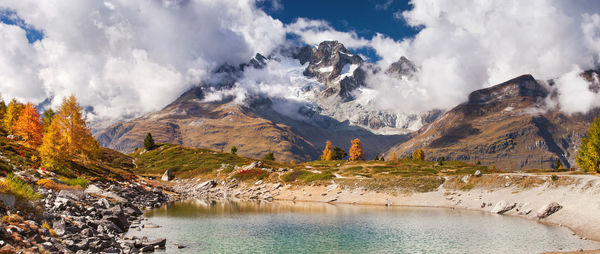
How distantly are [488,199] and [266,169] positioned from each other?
63.3m

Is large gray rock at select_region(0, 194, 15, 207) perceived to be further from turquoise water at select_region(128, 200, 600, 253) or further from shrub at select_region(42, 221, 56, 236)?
turquoise water at select_region(128, 200, 600, 253)

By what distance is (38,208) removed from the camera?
27.1 meters

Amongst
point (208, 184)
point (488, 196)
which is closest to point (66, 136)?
point (208, 184)

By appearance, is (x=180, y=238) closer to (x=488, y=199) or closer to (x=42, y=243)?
(x=42, y=243)

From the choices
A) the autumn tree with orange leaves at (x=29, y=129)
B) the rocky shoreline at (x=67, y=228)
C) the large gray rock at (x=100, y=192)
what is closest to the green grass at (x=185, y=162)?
the autumn tree with orange leaves at (x=29, y=129)

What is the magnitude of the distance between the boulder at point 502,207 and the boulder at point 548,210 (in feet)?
26.2

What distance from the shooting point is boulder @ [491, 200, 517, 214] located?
209ft

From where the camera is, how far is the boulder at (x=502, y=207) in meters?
63.8

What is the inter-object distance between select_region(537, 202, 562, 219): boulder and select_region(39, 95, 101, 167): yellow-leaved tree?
75.5 meters

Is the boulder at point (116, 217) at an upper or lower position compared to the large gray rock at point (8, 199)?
lower

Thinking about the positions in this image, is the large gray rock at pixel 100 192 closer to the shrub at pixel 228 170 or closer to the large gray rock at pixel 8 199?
the large gray rock at pixel 8 199

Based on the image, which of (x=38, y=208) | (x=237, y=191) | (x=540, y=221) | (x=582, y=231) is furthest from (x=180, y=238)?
(x=237, y=191)

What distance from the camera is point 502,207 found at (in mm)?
64375

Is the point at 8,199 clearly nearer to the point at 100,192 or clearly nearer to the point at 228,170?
the point at 100,192
